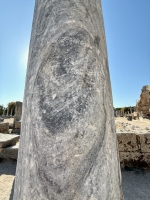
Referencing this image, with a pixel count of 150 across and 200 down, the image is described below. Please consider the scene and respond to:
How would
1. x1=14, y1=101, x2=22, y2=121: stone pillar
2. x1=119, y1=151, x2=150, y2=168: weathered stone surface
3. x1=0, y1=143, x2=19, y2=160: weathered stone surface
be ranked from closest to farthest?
x1=119, y1=151, x2=150, y2=168: weathered stone surface → x1=0, y1=143, x2=19, y2=160: weathered stone surface → x1=14, y1=101, x2=22, y2=121: stone pillar

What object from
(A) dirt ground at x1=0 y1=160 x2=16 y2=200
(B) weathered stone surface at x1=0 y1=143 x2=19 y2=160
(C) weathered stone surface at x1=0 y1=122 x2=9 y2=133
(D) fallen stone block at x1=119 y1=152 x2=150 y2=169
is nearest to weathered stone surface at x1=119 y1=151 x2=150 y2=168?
(D) fallen stone block at x1=119 y1=152 x2=150 y2=169

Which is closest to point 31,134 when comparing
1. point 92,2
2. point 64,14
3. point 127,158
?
point 64,14

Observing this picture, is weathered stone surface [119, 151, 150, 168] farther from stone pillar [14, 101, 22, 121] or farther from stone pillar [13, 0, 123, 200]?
stone pillar [14, 101, 22, 121]

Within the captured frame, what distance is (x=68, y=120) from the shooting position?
0.96m

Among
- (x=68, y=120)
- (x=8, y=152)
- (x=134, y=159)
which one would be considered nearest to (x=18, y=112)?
(x=8, y=152)

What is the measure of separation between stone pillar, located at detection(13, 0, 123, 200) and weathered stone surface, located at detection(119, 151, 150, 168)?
295 cm

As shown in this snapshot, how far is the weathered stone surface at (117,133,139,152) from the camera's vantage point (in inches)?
146

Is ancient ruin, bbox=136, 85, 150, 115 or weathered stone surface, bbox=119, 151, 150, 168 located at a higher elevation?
ancient ruin, bbox=136, 85, 150, 115

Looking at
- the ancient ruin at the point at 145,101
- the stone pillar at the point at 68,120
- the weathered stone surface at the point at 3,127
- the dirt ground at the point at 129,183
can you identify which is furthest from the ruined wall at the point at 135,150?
the ancient ruin at the point at 145,101

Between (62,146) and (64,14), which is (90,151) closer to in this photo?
(62,146)

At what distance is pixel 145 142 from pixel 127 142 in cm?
44

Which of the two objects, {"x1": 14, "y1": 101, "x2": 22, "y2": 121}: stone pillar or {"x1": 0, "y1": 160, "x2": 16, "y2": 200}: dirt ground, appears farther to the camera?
{"x1": 14, "y1": 101, "x2": 22, "y2": 121}: stone pillar

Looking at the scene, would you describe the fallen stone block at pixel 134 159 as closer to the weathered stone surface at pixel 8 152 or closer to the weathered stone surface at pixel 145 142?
the weathered stone surface at pixel 145 142

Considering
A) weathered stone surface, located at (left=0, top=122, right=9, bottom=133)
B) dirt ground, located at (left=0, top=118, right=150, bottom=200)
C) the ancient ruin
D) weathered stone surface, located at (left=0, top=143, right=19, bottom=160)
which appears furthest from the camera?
the ancient ruin
